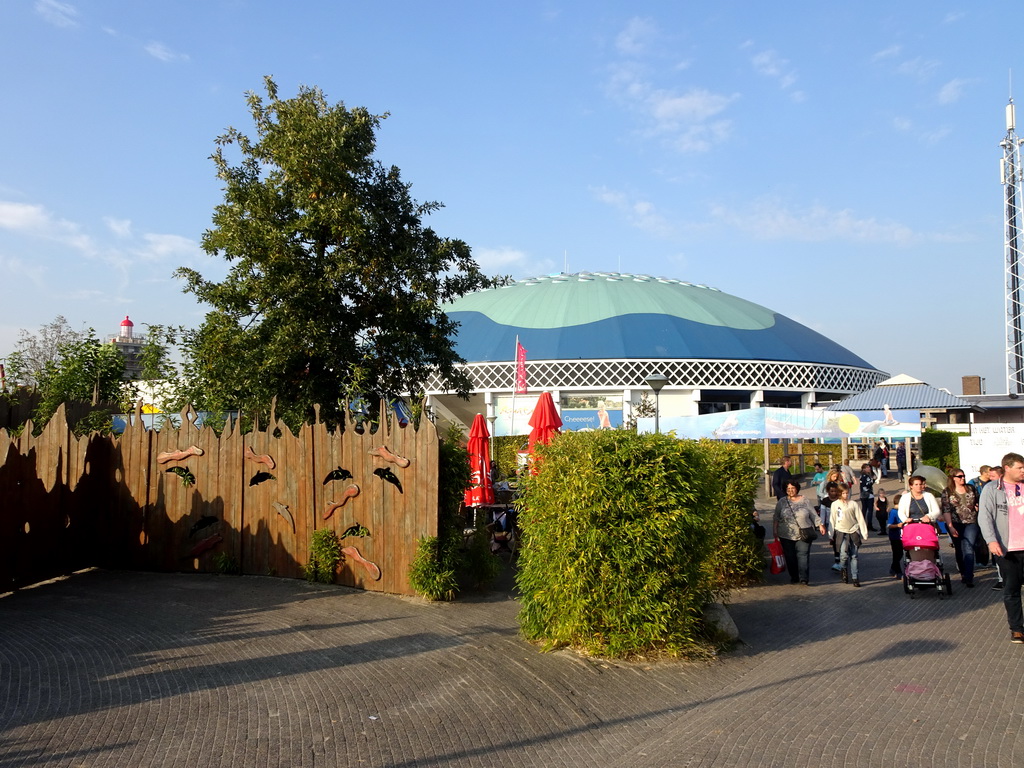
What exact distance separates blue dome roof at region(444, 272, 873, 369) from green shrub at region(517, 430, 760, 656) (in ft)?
144

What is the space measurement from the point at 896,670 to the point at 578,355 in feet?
147

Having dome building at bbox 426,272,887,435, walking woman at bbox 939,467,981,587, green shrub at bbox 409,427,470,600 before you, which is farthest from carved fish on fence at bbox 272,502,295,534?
dome building at bbox 426,272,887,435

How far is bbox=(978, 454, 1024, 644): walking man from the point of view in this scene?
7.53m

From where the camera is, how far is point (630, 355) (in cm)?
5088

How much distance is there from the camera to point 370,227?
1306cm

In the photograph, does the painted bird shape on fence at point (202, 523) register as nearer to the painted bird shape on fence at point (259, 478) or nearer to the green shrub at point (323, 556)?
the painted bird shape on fence at point (259, 478)

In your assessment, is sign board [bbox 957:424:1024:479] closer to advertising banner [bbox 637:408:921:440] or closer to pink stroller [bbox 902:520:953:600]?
advertising banner [bbox 637:408:921:440]

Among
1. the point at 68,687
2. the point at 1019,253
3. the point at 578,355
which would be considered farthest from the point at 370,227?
the point at 1019,253

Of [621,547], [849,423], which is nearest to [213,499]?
[621,547]

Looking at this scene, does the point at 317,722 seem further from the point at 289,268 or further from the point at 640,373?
the point at 640,373

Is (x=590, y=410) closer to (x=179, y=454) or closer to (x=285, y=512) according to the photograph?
(x=179, y=454)

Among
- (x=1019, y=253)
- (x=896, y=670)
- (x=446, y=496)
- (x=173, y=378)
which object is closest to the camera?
(x=896, y=670)

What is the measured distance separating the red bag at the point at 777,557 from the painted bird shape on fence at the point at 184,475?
26.6ft

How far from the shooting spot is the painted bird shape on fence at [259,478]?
1015 cm
